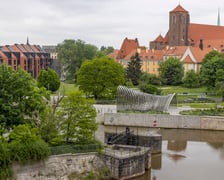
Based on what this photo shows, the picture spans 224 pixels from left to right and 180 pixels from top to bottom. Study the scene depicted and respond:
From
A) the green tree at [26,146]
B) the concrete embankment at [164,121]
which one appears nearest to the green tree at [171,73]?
the concrete embankment at [164,121]

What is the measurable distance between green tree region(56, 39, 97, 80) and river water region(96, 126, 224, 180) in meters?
62.2

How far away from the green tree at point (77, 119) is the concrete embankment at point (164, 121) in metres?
17.9

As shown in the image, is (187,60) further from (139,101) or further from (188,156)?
(188,156)

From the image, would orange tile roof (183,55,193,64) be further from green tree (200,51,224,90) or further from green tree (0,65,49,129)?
green tree (0,65,49,129)

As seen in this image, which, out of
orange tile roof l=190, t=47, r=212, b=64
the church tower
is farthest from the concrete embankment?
the church tower

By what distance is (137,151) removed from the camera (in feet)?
88.3

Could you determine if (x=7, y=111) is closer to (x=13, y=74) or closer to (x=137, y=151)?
(x=13, y=74)

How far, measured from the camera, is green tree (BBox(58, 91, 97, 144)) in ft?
87.6

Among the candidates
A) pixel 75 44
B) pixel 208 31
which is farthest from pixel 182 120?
pixel 208 31

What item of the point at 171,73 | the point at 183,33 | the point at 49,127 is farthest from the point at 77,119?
the point at 183,33

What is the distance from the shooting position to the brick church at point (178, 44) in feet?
341

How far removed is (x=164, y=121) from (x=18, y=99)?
21.3 meters

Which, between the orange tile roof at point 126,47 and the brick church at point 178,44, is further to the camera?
the orange tile roof at point 126,47

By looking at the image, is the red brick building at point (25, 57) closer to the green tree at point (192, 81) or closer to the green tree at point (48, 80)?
the green tree at point (48, 80)
